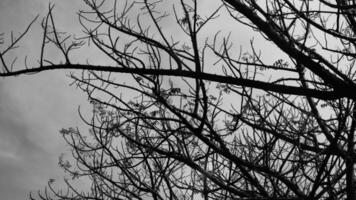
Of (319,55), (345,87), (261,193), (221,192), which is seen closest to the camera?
(345,87)

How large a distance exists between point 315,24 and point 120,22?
2.18 m

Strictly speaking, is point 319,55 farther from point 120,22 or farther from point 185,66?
point 120,22

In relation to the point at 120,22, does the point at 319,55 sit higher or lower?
lower

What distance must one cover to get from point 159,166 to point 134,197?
0.72 metres

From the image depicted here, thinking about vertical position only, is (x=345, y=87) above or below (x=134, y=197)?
below

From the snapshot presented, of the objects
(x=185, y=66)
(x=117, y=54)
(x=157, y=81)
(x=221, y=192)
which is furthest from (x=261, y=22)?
(x=221, y=192)

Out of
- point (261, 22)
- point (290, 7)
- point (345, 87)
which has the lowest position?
point (345, 87)

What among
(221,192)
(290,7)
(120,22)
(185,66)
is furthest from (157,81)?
(221,192)

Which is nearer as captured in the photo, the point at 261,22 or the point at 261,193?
the point at 261,22

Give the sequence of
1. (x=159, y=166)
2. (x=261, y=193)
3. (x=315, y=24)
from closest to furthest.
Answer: (x=315, y=24) → (x=261, y=193) → (x=159, y=166)

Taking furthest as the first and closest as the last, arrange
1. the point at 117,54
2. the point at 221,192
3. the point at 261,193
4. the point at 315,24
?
the point at 221,192
the point at 261,193
the point at 117,54
the point at 315,24

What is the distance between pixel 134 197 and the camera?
20.5ft

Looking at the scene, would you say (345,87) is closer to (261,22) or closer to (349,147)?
(261,22)

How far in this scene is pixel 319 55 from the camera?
14.3 ft
